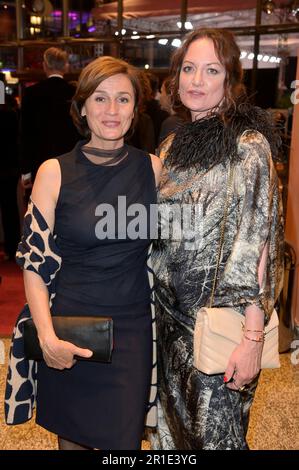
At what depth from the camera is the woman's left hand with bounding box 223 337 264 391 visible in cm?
163

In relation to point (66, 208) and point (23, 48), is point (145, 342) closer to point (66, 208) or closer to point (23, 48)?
point (66, 208)

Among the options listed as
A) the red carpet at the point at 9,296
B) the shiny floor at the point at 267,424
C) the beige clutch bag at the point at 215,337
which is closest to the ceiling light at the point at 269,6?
the red carpet at the point at 9,296

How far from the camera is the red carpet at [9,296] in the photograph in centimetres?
437

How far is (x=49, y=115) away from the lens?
4332 mm

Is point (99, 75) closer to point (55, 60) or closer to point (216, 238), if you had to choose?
point (216, 238)

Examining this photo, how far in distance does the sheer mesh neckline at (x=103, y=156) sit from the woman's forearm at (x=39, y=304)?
418 millimetres

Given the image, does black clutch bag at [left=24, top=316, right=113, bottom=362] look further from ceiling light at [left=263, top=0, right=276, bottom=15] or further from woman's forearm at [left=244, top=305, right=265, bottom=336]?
ceiling light at [left=263, top=0, right=276, bottom=15]

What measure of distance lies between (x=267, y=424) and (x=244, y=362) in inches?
59.1

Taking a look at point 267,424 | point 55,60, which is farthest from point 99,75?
point 55,60

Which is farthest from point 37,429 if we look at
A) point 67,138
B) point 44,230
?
point 67,138

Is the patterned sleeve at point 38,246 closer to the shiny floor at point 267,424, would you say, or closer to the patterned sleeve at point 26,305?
the patterned sleeve at point 26,305

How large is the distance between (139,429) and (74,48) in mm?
6250

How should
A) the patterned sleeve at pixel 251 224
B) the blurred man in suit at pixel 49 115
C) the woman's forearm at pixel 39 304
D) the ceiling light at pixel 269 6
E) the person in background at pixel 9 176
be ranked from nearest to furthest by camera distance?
the patterned sleeve at pixel 251 224 → the woman's forearm at pixel 39 304 → the blurred man in suit at pixel 49 115 → the person in background at pixel 9 176 → the ceiling light at pixel 269 6

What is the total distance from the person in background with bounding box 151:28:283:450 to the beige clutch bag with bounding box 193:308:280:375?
3 centimetres
